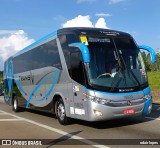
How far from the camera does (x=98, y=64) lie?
11.1 meters

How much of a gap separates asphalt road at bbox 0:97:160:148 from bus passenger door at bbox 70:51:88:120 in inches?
23.0

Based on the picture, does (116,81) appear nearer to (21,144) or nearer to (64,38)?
(64,38)

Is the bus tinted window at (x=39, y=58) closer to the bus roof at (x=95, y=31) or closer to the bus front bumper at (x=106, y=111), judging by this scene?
the bus roof at (x=95, y=31)

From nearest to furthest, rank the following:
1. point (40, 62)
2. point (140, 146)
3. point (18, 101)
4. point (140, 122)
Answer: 1. point (140, 146)
2. point (140, 122)
3. point (40, 62)
4. point (18, 101)

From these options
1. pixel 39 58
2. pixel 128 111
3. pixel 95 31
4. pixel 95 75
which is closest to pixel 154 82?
pixel 39 58

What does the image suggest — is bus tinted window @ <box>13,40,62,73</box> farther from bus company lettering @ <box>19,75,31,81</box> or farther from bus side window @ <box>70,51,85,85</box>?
bus side window @ <box>70,51,85,85</box>

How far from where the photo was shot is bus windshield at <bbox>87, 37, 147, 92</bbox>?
11.0 meters

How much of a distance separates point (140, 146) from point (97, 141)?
4.22 ft

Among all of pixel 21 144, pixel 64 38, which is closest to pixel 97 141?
pixel 21 144

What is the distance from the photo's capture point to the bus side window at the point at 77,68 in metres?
11.2

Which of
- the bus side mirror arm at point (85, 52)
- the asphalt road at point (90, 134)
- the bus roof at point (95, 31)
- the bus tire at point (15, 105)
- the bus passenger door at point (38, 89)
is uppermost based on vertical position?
the bus roof at point (95, 31)

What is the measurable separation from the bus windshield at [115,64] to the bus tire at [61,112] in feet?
7.30

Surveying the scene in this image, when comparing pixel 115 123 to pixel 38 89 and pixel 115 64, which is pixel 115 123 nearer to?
pixel 115 64

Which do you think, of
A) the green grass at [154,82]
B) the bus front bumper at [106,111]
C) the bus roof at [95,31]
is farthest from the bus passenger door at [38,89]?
the green grass at [154,82]
